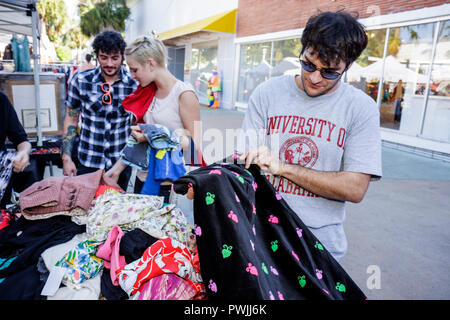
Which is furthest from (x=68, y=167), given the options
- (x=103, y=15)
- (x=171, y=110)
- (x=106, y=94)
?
(x=103, y=15)

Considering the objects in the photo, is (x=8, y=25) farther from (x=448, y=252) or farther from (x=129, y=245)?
(x=448, y=252)

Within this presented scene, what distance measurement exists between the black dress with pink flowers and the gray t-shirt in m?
0.13

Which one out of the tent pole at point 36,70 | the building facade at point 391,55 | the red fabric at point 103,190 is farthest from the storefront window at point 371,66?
the red fabric at point 103,190

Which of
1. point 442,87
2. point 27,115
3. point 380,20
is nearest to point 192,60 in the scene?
point 380,20

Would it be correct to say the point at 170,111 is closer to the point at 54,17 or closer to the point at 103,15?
the point at 103,15

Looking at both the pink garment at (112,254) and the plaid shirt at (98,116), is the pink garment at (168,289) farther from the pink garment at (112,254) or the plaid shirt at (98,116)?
the plaid shirt at (98,116)

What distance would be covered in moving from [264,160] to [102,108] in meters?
1.93

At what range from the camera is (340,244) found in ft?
5.48

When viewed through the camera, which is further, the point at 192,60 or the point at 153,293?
the point at 192,60

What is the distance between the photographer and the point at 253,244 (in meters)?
1.37

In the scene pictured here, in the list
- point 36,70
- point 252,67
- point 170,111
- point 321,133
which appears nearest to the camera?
point 321,133

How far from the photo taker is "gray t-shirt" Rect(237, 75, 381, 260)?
61.4 inches

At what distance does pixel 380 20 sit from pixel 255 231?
9778mm

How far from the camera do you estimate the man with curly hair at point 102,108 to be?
2.88 meters
